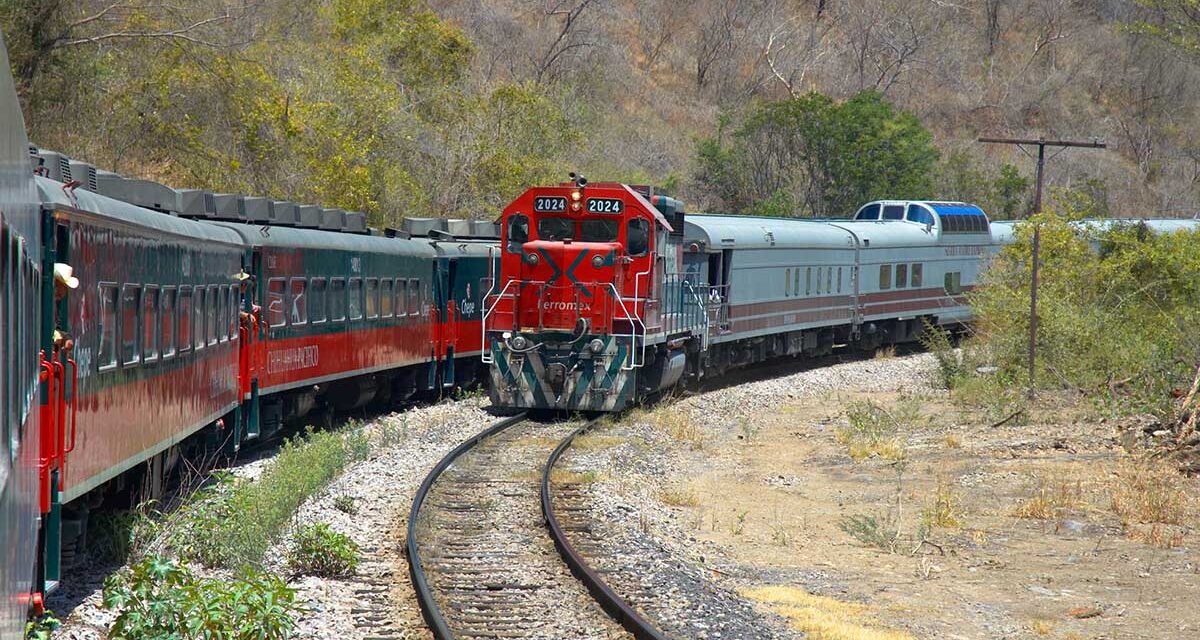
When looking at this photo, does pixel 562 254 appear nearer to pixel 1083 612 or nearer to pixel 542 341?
pixel 542 341

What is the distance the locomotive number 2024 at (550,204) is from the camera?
2148 centimetres

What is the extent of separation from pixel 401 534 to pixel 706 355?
15184 mm

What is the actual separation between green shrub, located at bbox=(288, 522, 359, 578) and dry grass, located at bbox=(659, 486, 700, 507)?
16.8ft

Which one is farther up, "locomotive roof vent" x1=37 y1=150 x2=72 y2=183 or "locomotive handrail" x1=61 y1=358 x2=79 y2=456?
"locomotive roof vent" x1=37 y1=150 x2=72 y2=183

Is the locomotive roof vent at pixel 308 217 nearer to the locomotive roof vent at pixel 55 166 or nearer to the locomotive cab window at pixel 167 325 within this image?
the locomotive cab window at pixel 167 325

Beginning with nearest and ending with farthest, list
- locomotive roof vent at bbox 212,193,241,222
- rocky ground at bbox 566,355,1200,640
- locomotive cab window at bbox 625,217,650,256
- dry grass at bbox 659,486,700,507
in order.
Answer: rocky ground at bbox 566,355,1200,640
dry grass at bbox 659,486,700,507
locomotive roof vent at bbox 212,193,241,222
locomotive cab window at bbox 625,217,650,256

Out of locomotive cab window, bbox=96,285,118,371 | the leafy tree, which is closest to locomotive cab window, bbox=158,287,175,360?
locomotive cab window, bbox=96,285,118,371

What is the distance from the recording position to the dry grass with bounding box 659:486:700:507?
15.1 meters

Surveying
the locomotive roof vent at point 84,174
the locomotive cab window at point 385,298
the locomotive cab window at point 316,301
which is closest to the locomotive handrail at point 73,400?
the locomotive roof vent at point 84,174

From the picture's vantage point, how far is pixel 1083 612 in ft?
33.7

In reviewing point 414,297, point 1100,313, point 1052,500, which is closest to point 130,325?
point 1052,500

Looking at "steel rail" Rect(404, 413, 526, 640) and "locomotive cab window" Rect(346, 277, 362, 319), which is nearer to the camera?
"steel rail" Rect(404, 413, 526, 640)

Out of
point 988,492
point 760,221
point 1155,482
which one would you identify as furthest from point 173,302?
point 760,221

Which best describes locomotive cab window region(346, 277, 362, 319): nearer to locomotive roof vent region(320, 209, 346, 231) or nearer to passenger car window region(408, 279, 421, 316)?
locomotive roof vent region(320, 209, 346, 231)
